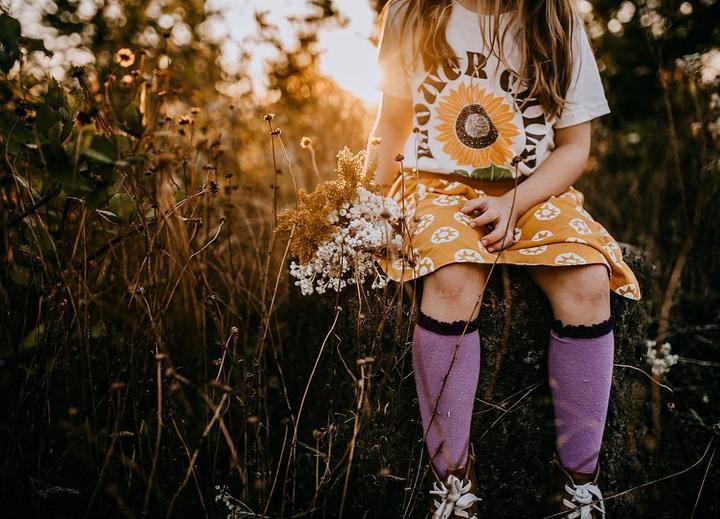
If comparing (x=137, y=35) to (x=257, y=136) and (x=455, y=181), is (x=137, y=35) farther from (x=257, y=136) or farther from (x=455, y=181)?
(x=455, y=181)

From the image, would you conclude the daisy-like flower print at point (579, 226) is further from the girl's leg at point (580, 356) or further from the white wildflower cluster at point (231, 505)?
the white wildflower cluster at point (231, 505)

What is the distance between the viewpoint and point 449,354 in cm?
129

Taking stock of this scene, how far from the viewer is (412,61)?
65.6 inches

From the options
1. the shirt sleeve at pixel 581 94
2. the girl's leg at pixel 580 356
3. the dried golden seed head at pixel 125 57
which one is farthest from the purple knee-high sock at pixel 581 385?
the dried golden seed head at pixel 125 57

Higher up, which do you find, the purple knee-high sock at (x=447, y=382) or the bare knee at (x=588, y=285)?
the bare knee at (x=588, y=285)

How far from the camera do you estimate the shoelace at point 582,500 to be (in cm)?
131

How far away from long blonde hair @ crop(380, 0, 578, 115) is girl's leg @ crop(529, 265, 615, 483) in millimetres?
583

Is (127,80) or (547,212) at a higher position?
(127,80)

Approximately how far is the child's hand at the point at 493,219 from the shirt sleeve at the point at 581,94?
38 cm

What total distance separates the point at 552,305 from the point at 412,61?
877mm

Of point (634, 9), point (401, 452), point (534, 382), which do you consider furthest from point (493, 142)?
point (634, 9)

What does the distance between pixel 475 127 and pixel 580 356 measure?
0.73 m

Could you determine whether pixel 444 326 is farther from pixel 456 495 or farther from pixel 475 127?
pixel 475 127

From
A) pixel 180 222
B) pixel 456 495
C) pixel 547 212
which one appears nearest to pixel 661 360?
pixel 547 212
